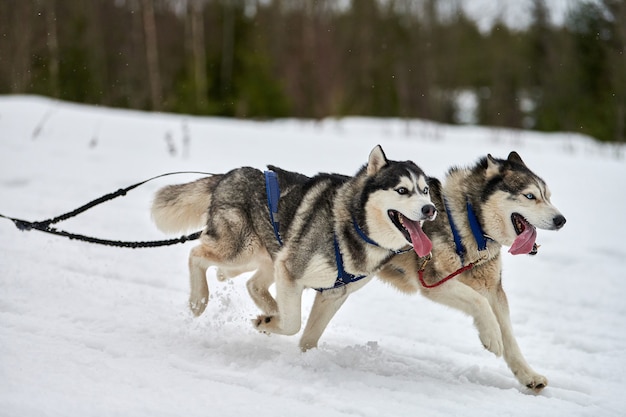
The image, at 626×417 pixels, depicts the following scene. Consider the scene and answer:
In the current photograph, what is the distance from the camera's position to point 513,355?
4.35 meters

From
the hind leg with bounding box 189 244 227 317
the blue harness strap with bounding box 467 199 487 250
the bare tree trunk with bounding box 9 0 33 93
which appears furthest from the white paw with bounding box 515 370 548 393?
the bare tree trunk with bounding box 9 0 33 93

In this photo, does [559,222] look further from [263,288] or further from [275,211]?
[263,288]

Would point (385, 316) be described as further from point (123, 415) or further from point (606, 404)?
point (123, 415)

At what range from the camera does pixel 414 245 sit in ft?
13.1

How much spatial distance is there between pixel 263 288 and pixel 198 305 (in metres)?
0.54

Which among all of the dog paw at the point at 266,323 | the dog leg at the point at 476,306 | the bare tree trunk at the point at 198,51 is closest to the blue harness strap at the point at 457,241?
the dog leg at the point at 476,306

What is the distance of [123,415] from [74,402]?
0.29m

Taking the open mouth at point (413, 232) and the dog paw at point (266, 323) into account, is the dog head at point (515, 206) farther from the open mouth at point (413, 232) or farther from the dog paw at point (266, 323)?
the dog paw at point (266, 323)

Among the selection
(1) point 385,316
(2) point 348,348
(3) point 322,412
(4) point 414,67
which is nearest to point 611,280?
(1) point 385,316

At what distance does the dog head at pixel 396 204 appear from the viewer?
3992 mm

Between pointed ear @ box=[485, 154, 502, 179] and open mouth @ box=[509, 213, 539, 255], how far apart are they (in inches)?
13.3

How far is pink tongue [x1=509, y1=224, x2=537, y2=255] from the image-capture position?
14.3ft

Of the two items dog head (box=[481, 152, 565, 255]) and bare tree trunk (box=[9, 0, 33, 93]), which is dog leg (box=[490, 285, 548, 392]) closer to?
dog head (box=[481, 152, 565, 255])

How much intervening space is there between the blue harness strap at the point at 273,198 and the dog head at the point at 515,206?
145 cm
